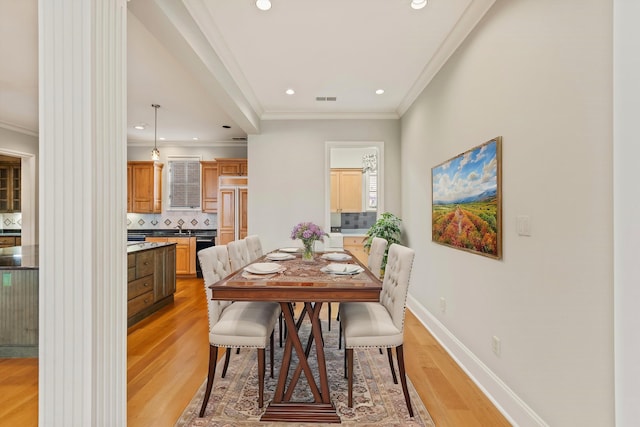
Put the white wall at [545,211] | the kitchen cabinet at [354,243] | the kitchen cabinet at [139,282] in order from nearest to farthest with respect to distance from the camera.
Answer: the white wall at [545,211] → the kitchen cabinet at [139,282] → the kitchen cabinet at [354,243]

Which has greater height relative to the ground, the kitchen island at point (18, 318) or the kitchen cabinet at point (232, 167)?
the kitchen cabinet at point (232, 167)

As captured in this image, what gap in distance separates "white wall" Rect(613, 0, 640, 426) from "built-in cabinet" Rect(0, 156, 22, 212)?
8.36 metres

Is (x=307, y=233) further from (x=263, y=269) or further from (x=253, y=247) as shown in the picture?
(x=253, y=247)

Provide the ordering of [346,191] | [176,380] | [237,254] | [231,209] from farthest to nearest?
1. [346,191]
2. [231,209]
3. [237,254]
4. [176,380]

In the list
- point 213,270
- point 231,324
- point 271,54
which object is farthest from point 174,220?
point 231,324

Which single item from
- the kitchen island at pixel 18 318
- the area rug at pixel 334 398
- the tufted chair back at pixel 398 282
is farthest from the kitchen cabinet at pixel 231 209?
the tufted chair back at pixel 398 282

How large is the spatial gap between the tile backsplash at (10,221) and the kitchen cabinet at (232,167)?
4.08 m

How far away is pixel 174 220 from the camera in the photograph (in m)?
6.70

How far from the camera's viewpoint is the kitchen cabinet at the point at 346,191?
715 cm

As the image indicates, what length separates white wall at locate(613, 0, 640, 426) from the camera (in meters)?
0.90

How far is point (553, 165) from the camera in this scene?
5.28ft

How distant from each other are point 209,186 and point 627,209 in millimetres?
6285

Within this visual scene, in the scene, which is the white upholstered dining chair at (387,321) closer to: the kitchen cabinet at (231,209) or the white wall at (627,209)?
the white wall at (627,209)

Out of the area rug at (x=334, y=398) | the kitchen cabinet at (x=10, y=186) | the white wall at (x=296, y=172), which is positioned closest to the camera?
the area rug at (x=334, y=398)
